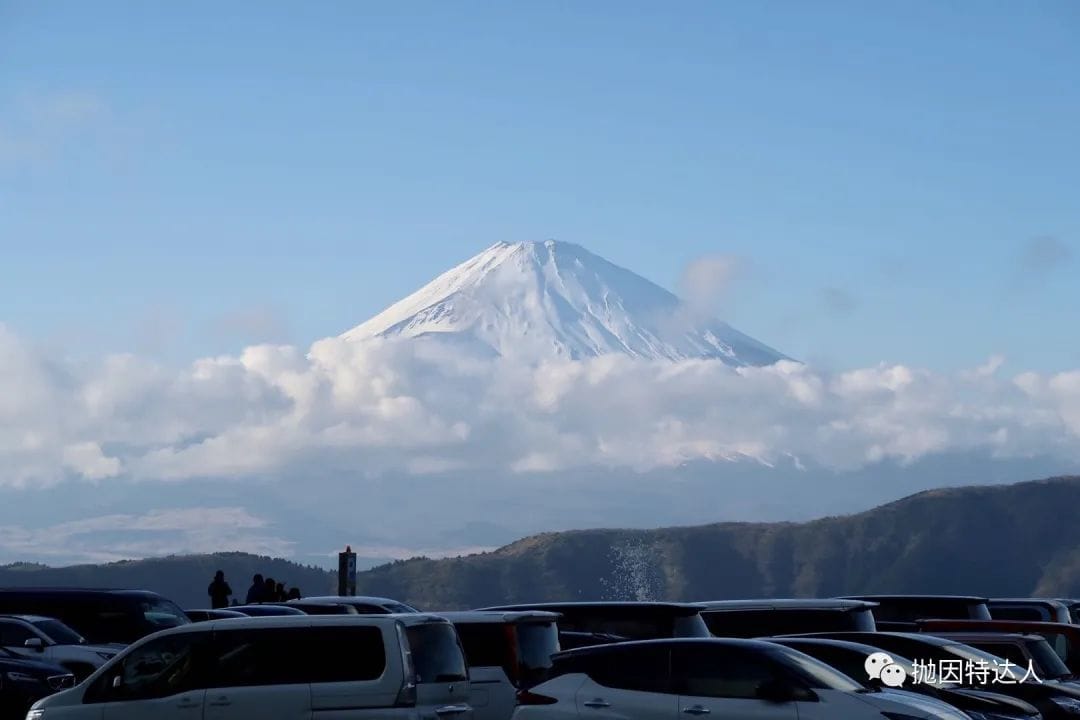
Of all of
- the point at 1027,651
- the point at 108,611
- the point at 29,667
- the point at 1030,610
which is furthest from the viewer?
the point at 1030,610

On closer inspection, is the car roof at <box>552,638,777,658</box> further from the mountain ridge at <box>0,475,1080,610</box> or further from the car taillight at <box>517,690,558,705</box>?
the mountain ridge at <box>0,475,1080,610</box>

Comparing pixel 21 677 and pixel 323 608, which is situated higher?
pixel 323 608

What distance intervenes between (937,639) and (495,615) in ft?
17.2

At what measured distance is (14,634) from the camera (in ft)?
71.7

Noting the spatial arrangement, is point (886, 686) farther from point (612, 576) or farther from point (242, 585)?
point (612, 576)

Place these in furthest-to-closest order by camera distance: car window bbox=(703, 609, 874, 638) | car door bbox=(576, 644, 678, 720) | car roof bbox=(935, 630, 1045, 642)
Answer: car window bbox=(703, 609, 874, 638), car roof bbox=(935, 630, 1045, 642), car door bbox=(576, 644, 678, 720)

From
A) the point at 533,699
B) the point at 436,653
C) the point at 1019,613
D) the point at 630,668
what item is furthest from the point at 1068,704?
the point at 1019,613

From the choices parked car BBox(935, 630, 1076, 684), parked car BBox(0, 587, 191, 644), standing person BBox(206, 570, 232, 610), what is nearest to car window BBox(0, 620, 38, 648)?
parked car BBox(0, 587, 191, 644)

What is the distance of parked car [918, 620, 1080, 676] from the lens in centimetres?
2109

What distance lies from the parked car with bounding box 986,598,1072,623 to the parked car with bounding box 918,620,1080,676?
5554 mm

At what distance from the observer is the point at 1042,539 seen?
199 metres

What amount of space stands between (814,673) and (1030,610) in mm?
14988

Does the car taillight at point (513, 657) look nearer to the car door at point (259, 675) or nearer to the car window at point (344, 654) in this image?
the car window at point (344, 654)

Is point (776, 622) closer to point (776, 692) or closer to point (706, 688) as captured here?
point (706, 688)
